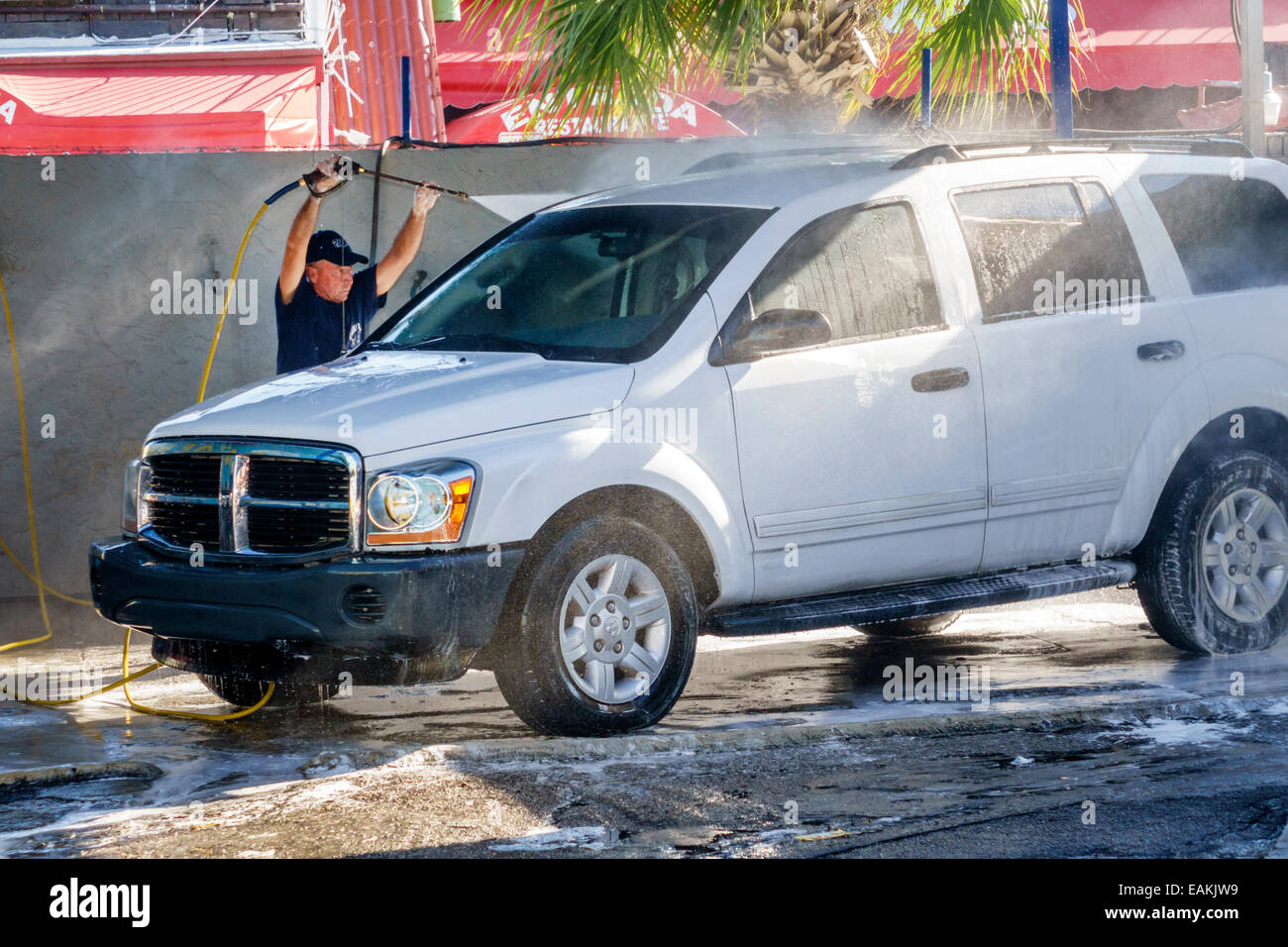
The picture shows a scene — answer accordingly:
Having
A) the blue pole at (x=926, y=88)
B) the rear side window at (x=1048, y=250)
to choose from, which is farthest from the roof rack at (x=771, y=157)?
the blue pole at (x=926, y=88)

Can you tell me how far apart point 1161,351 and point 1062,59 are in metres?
3.26

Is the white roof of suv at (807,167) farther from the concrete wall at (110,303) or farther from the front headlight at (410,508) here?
the concrete wall at (110,303)

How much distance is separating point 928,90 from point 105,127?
696 cm

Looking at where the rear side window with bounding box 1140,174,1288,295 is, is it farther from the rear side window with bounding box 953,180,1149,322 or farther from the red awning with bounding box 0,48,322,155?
the red awning with bounding box 0,48,322,155

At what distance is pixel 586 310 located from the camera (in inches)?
274

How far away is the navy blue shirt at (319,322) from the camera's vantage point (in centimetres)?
939

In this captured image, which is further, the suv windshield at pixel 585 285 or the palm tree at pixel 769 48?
the palm tree at pixel 769 48

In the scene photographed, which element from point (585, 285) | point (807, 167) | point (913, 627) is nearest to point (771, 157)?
point (807, 167)

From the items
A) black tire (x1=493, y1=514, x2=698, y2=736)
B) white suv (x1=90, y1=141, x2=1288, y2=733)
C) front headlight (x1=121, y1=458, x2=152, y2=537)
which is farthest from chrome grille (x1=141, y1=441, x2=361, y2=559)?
black tire (x1=493, y1=514, x2=698, y2=736)

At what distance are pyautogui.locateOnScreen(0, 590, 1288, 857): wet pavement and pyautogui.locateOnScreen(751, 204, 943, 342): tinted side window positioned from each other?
1.45 metres

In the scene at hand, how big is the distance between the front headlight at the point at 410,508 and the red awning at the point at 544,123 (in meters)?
6.39

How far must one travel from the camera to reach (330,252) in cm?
959
